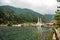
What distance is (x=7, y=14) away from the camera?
263 feet

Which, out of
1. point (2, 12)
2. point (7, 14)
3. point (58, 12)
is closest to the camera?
point (58, 12)

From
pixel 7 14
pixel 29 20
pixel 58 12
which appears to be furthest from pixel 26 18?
pixel 58 12

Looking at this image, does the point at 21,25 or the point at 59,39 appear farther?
the point at 21,25

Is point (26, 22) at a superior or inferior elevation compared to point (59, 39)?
inferior

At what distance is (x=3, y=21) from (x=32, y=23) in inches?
386

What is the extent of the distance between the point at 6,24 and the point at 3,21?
1477 mm

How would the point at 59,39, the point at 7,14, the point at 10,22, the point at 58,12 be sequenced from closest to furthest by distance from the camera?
the point at 59,39 → the point at 58,12 → the point at 10,22 → the point at 7,14

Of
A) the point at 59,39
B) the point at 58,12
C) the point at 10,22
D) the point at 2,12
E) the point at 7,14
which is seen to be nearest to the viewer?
the point at 59,39

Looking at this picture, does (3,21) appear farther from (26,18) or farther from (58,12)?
(58,12)

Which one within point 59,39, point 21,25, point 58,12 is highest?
point 58,12

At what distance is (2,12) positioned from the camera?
3401 inches

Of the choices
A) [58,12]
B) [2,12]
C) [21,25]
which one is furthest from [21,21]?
[58,12]

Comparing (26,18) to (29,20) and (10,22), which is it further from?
(10,22)

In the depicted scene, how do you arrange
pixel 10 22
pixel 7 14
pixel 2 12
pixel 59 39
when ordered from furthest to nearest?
pixel 2 12 → pixel 7 14 → pixel 10 22 → pixel 59 39
